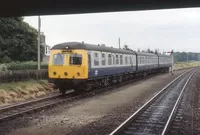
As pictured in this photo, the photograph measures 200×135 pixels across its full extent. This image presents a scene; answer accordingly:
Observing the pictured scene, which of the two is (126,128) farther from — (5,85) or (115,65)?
(115,65)

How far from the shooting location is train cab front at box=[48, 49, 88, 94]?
827 inches

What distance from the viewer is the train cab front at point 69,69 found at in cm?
2100

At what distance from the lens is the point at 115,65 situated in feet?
90.4

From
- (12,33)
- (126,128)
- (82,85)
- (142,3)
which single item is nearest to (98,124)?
(126,128)

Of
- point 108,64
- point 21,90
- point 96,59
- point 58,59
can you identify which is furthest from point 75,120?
point 108,64

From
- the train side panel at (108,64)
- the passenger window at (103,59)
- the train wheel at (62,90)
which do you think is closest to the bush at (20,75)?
the train wheel at (62,90)

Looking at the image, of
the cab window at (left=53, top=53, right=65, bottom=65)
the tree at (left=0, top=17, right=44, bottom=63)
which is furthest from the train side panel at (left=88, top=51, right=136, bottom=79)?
the tree at (left=0, top=17, right=44, bottom=63)

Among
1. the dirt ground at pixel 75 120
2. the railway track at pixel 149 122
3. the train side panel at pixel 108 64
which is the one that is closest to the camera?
the railway track at pixel 149 122

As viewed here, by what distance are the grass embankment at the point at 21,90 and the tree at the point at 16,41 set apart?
56.0 feet

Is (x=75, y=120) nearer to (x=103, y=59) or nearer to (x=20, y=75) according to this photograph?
(x=103, y=59)

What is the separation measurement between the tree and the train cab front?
20.6m

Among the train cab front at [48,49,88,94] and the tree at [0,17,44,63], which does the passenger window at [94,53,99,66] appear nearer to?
the train cab front at [48,49,88,94]

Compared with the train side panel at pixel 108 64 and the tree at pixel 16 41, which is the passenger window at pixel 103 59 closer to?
the train side panel at pixel 108 64

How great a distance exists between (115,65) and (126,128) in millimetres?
15976
